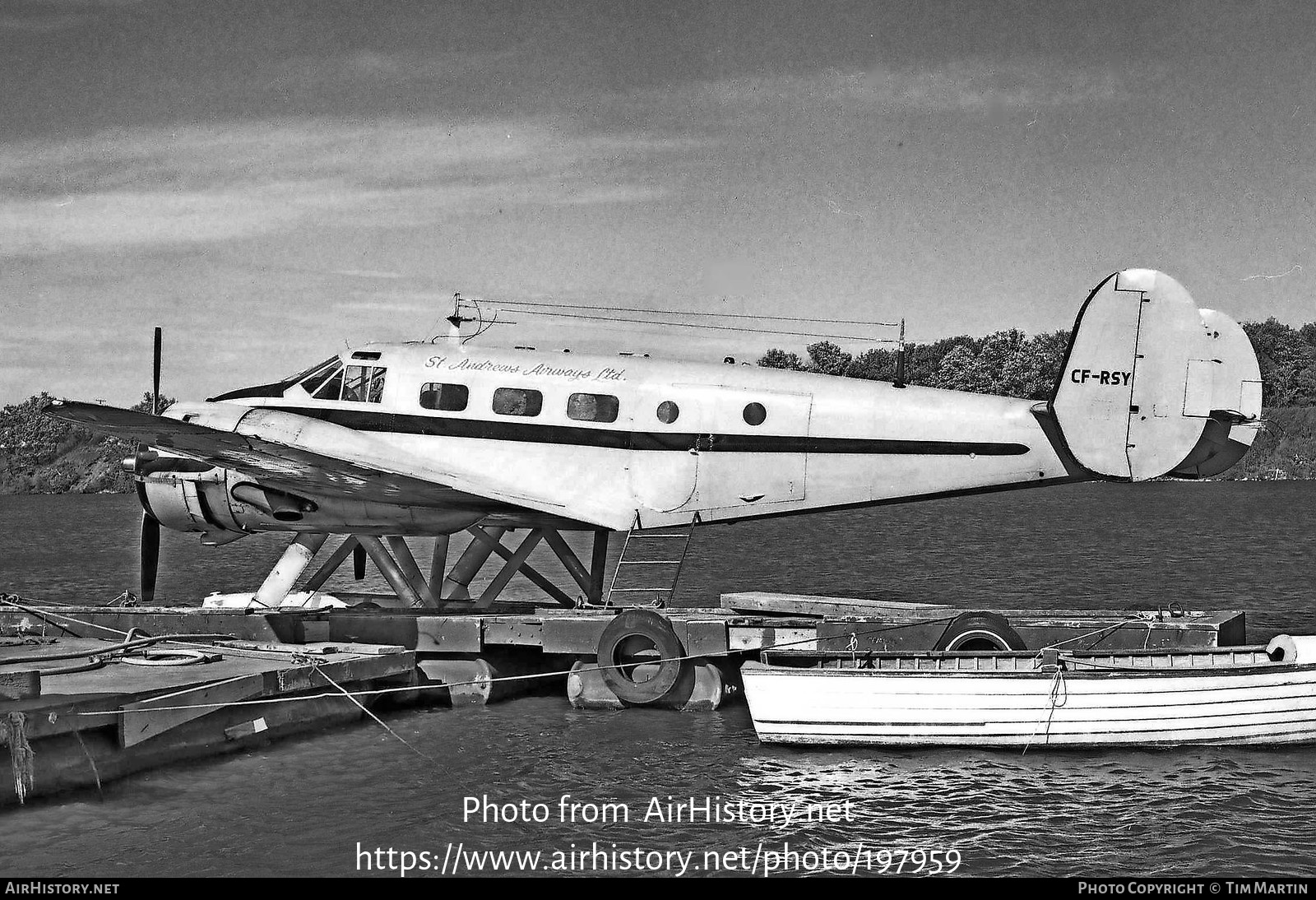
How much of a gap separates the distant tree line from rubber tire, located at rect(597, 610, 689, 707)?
57.5 meters

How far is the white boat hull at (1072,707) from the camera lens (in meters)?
13.5

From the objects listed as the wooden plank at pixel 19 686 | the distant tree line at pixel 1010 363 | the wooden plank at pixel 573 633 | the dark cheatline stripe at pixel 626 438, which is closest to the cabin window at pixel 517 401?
the dark cheatline stripe at pixel 626 438

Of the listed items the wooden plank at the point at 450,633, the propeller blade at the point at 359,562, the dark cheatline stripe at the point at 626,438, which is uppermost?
the dark cheatline stripe at the point at 626,438

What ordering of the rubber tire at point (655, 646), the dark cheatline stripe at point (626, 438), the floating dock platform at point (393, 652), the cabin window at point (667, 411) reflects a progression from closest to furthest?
the floating dock platform at point (393, 652) → the rubber tire at point (655, 646) → the dark cheatline stripe at point (626, 438) → the cabin window at point (667, 411)

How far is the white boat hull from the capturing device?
44.4 feet

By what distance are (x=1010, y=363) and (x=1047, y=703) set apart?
9174 centimetres

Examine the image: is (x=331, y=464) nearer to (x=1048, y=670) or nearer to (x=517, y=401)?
(x=517, y=401)

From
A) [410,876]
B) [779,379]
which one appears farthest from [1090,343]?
[410,876]

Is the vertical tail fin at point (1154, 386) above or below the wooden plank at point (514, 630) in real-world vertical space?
above

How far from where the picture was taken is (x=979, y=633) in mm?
15016

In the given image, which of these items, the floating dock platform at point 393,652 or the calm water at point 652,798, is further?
the floating dock platform at point 393,652

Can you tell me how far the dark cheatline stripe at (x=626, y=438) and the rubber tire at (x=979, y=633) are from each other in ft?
7.05

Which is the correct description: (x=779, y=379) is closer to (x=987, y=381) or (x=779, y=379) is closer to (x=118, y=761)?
(x=118, y=761)

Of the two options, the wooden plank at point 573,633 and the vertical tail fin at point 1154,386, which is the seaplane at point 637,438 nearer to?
the vertical tail fin at point 1154,386
